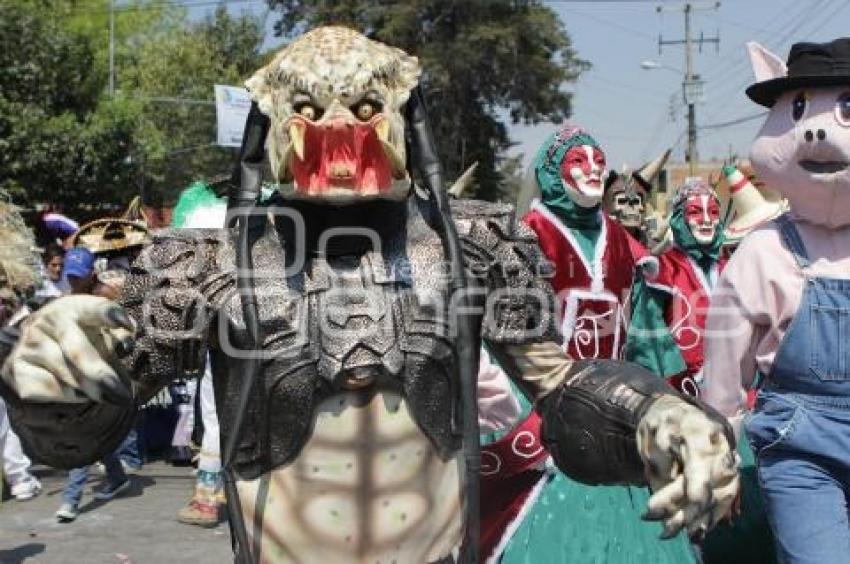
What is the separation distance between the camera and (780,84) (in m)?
3.15

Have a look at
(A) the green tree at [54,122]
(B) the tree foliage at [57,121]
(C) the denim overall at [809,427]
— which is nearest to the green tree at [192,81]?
(B) the tree foliage at [57,121]

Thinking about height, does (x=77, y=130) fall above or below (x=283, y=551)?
above

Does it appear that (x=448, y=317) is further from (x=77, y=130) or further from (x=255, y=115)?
(x=77, y=130)

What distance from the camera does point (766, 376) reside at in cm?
310

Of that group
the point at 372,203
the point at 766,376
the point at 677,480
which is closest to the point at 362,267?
the point at 372,203

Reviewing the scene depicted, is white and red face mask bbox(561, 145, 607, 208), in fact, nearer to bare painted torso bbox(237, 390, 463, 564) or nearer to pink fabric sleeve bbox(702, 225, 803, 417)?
pink fabric sleeve bbox(702, 225, 803, 417)

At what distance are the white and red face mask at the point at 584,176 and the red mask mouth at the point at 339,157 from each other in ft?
7.89

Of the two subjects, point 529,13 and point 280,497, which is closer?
point 280,497

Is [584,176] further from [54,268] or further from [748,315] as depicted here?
[54,268]

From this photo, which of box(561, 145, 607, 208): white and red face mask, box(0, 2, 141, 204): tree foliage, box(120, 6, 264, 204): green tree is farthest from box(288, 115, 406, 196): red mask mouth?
box(120, 6, 264, 204): green tree

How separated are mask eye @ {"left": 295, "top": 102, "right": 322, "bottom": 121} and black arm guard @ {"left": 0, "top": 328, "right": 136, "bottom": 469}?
613 millimetres

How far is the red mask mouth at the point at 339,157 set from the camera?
2.02 metres

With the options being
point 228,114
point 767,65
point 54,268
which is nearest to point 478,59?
point 228,114

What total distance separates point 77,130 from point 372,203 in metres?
14.0
